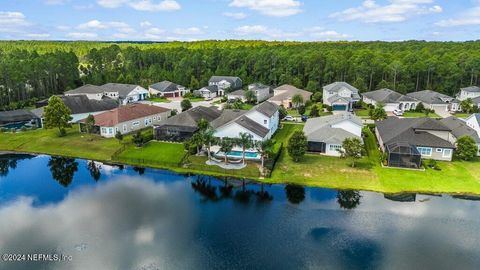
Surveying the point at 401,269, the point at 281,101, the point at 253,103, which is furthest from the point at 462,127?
the point at 253,103

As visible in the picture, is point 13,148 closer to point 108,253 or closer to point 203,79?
point 108,253

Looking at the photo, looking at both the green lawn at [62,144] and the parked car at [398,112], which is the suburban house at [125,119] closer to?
the green lawn at [62,144]

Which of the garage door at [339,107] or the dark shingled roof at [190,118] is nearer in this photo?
the dark shingled roof at [190,118]

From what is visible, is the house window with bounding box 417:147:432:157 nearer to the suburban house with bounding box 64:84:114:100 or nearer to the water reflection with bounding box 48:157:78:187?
the water reflection with bounding box 48:157:78:187

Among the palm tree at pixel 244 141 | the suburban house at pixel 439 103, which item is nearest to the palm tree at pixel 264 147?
the palm tree at pixel 244 141

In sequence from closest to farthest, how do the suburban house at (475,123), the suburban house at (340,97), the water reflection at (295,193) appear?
the water reflection at (295,193), the suburban house at (475,123), the suburban house at (340,97)
